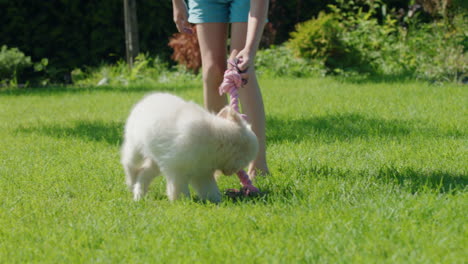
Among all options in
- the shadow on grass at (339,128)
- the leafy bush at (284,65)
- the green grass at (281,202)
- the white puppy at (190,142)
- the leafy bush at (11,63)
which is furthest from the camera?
the leafy bush at (11,63)

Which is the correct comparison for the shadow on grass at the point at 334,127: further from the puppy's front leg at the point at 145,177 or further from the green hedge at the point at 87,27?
the green hedge at the point at 87,27

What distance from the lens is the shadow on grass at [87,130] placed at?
532 centimetres

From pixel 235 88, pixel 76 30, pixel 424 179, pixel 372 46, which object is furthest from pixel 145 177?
pixel 76 30

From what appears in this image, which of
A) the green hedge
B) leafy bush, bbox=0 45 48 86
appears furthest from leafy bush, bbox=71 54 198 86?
leafy bush, bbox=0 45 48 86

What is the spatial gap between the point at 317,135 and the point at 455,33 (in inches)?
189

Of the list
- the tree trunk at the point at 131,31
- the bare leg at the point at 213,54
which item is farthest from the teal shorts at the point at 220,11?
the tree trunk at the point at 131,31

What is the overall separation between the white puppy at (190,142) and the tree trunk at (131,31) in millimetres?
8153

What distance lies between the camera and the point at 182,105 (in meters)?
2.97

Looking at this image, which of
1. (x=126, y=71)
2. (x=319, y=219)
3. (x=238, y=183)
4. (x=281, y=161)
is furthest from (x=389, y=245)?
(x=126, y=71)

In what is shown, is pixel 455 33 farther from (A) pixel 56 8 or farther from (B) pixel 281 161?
(A) pixel 56 8

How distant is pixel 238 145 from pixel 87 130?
10.6ft

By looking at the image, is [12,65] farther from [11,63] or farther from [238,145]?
[238,145]

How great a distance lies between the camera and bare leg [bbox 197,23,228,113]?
3.68 metres

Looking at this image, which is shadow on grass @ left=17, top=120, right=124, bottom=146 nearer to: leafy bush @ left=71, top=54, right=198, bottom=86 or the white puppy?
the white puppy
